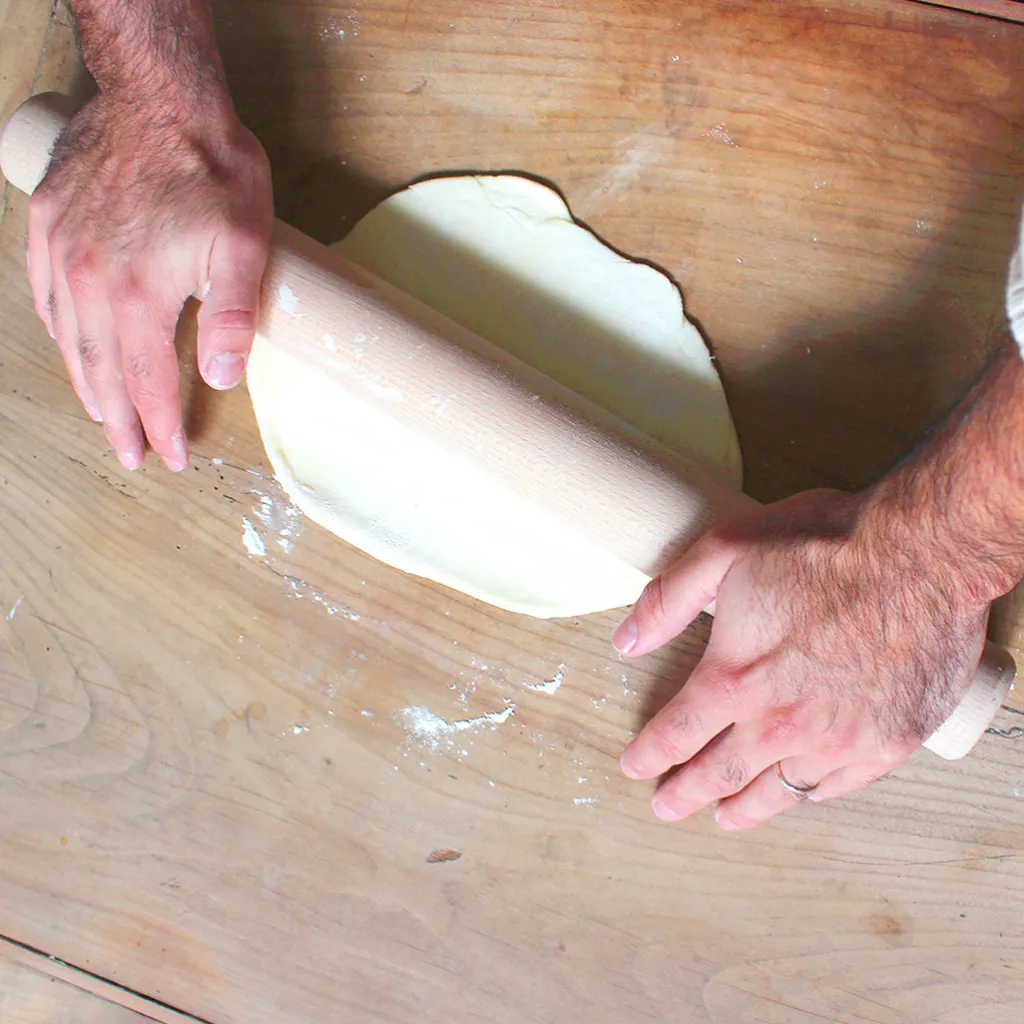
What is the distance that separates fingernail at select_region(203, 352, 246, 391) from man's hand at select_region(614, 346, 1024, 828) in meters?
0.57

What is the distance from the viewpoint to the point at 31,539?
1294 mm

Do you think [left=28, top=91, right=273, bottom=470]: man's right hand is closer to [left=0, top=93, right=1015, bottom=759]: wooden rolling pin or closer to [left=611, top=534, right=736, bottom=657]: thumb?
[left=0, top=93, right=1015, bottom=759]: wooden rolling pin

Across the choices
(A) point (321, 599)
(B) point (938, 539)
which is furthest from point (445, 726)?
(B) point (938, 539)

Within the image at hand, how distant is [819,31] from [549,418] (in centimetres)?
76

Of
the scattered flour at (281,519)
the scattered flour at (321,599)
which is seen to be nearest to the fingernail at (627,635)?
the scattered flour at (321,599)

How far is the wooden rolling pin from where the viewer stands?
3.36 feet

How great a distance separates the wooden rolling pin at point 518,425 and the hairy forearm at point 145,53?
260 mm

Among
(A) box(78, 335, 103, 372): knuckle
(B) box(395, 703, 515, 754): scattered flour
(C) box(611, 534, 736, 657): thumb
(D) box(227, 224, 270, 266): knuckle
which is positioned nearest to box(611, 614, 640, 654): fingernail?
(C) box(611, 534, 736, 657): thumb

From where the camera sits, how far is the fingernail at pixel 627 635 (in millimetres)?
1068

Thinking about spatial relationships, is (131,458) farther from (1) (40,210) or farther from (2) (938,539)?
(2) (938,539)

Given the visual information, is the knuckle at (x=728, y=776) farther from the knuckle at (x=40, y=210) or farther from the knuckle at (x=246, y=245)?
the knuckle at (x=40, y=210)

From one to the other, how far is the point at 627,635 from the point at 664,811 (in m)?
0.27

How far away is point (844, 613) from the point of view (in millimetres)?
938

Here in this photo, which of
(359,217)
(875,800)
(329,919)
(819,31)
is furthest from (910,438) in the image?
(329,919)
